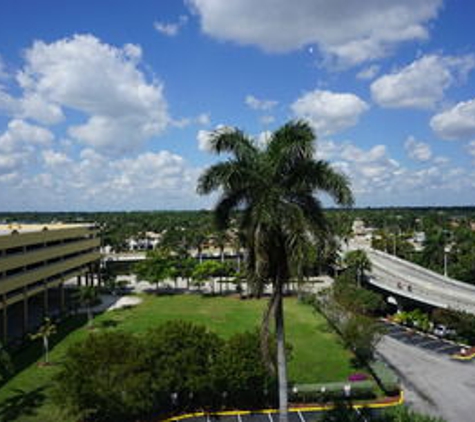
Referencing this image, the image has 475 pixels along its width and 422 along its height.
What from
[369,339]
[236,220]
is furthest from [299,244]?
[369,339]

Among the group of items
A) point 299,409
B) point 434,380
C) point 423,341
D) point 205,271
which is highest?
point 205,271

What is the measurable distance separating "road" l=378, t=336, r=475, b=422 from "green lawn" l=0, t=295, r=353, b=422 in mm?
5084

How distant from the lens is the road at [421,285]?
5428 cm

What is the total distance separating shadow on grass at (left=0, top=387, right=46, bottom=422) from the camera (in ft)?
99.7

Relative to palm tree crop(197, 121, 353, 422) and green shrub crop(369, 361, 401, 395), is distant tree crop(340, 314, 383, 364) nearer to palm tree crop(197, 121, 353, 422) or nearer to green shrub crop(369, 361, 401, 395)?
green shrub crop(369, 361, 401, 395)

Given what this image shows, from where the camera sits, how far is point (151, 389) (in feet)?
89.4

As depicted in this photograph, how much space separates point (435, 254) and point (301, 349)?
59348 millimetres

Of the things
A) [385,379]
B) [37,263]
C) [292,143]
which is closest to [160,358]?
[385,379]

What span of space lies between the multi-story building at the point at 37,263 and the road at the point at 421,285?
157 ft

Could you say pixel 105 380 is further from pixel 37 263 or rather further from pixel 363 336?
pixel 37 263

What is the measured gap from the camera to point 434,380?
3712cm

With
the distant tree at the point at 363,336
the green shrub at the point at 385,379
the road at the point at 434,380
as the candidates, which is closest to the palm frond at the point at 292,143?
the road at the point at 434,380

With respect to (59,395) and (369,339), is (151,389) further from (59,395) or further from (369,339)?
(369,339)

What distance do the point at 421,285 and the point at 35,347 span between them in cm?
5427
